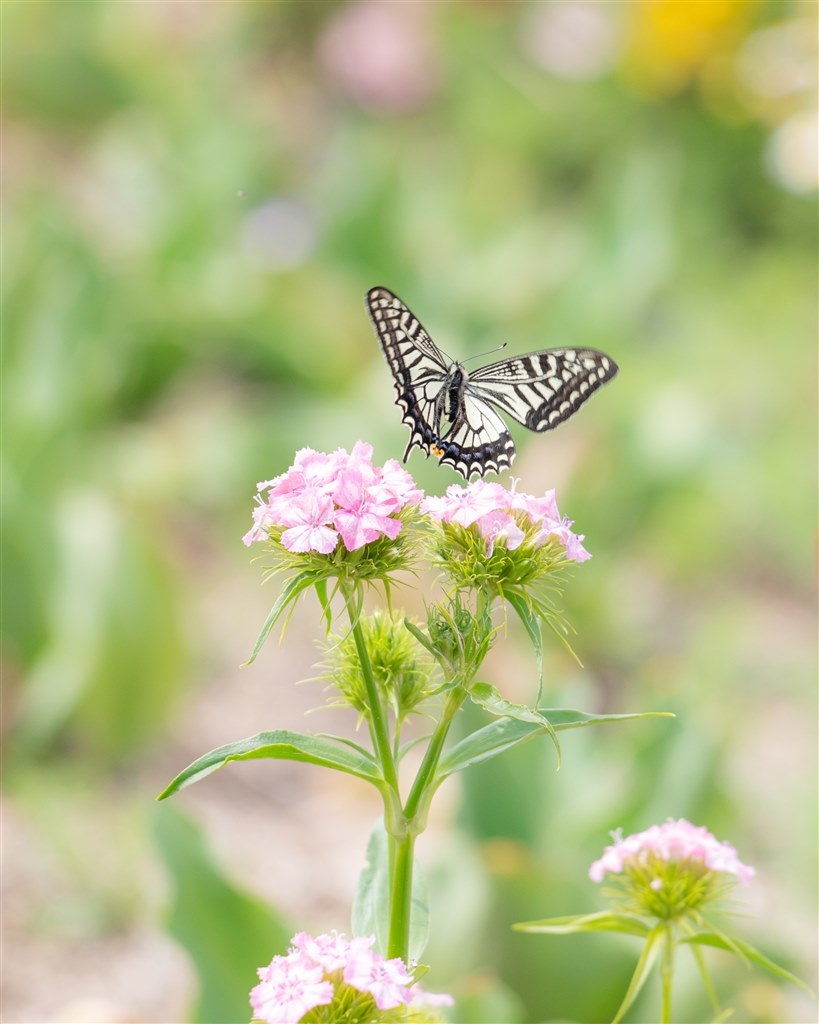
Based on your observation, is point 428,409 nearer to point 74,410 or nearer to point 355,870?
point 355,870

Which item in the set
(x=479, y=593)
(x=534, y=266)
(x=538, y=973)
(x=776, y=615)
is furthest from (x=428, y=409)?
(x=534, y=266)

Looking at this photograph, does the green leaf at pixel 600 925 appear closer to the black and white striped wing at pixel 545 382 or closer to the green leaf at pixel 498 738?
the green leaf at pixel 498 738

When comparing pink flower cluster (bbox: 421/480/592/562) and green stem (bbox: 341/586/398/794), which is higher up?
pink flower cluster (bbox: 421/480/592/562)

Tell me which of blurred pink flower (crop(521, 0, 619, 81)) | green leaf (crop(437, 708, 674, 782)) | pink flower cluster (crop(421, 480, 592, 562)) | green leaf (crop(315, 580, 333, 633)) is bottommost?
green leaf (crop(437, 708, 674, 782))

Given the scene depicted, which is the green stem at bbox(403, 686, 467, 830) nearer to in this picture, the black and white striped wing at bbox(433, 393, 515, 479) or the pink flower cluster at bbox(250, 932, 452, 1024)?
the pink flower cluster at bbox(250, 932, 452, 1024)

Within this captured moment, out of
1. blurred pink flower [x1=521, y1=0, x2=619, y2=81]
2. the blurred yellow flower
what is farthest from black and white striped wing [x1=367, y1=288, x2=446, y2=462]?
blurred pink flower [x1=521, y1=0, x2=619, y2=81]

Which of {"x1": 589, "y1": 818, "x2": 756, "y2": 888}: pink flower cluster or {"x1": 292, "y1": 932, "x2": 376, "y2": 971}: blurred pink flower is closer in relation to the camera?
{"x1": 292, "y1": 932, "x2": 376, "y2": 971}: blurred pink flower
